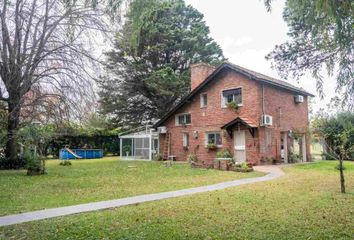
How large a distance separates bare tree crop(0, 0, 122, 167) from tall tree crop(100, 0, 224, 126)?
1295cm

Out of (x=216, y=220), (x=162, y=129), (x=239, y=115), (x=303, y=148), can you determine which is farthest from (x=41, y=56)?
(x=303, y=148)

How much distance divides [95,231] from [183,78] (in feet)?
85.3

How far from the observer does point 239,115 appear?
2005cm

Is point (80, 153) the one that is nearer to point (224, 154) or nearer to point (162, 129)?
point (162, 129)

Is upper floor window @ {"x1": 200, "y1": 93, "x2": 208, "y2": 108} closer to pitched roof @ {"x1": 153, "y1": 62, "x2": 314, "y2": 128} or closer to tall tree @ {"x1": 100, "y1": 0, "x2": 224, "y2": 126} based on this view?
pitched roof @ {"x1": 153, "y1": 62, "x2": 314, "y2": 128}

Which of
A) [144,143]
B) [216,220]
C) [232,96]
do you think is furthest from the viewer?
[144,143]

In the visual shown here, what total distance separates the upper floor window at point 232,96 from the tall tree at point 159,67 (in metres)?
9.70

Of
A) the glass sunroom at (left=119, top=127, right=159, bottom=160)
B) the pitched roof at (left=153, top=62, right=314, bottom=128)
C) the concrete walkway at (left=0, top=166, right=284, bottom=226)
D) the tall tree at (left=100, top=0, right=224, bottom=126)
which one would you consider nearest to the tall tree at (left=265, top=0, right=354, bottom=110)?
the concrete walkway at (left=0, top=166, right=284, bottom=226)

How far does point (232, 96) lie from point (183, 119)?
469cm

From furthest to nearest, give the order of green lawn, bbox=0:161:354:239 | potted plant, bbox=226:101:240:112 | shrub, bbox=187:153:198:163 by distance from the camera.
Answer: shrub, bbox=187:153:198:163
potted plant, bbox=226:101:240:112
green lawn, bbox=0:161:354:239

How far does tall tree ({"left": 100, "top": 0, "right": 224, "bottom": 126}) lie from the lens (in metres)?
30.6

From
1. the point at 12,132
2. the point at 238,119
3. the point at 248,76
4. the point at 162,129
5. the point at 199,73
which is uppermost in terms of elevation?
the point at 199,73

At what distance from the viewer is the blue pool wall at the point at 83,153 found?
30.0 meters

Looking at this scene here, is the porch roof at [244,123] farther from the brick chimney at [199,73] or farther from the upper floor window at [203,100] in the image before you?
the brick chimney at [199,73]
